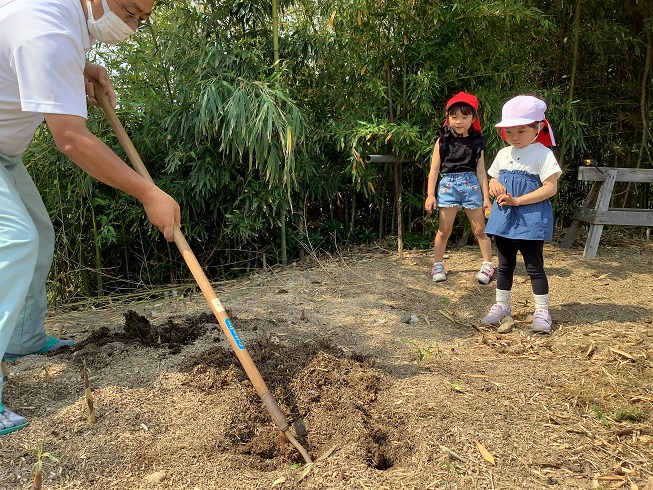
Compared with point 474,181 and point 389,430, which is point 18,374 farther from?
point 474,181

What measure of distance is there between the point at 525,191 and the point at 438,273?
1.26 metres

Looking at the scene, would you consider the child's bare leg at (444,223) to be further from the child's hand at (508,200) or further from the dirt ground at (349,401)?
the child's hand at (508,200)

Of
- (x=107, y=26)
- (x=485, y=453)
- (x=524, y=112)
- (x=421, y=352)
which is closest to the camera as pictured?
(x=485, y=453)

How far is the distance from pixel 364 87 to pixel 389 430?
3.35m

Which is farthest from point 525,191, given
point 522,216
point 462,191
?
point 462,191

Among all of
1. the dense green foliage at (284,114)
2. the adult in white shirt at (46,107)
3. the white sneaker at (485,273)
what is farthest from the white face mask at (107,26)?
the white sneaker at (485,273)

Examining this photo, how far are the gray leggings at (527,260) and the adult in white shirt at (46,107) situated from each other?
198cm

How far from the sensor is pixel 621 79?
233 inches

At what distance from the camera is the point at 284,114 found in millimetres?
4148

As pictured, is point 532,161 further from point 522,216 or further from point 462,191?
point 462,191

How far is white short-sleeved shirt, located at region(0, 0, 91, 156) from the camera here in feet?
6.25

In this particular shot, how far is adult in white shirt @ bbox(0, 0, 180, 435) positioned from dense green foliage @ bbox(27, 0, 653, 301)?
176 cm

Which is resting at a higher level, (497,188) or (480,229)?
(497,188)

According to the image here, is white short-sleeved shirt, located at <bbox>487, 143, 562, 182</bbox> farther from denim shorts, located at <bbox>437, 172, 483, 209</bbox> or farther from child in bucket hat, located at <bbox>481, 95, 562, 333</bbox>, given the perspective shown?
denim shorts, located at <bbox>437, 172, 483, 209</bbox>
